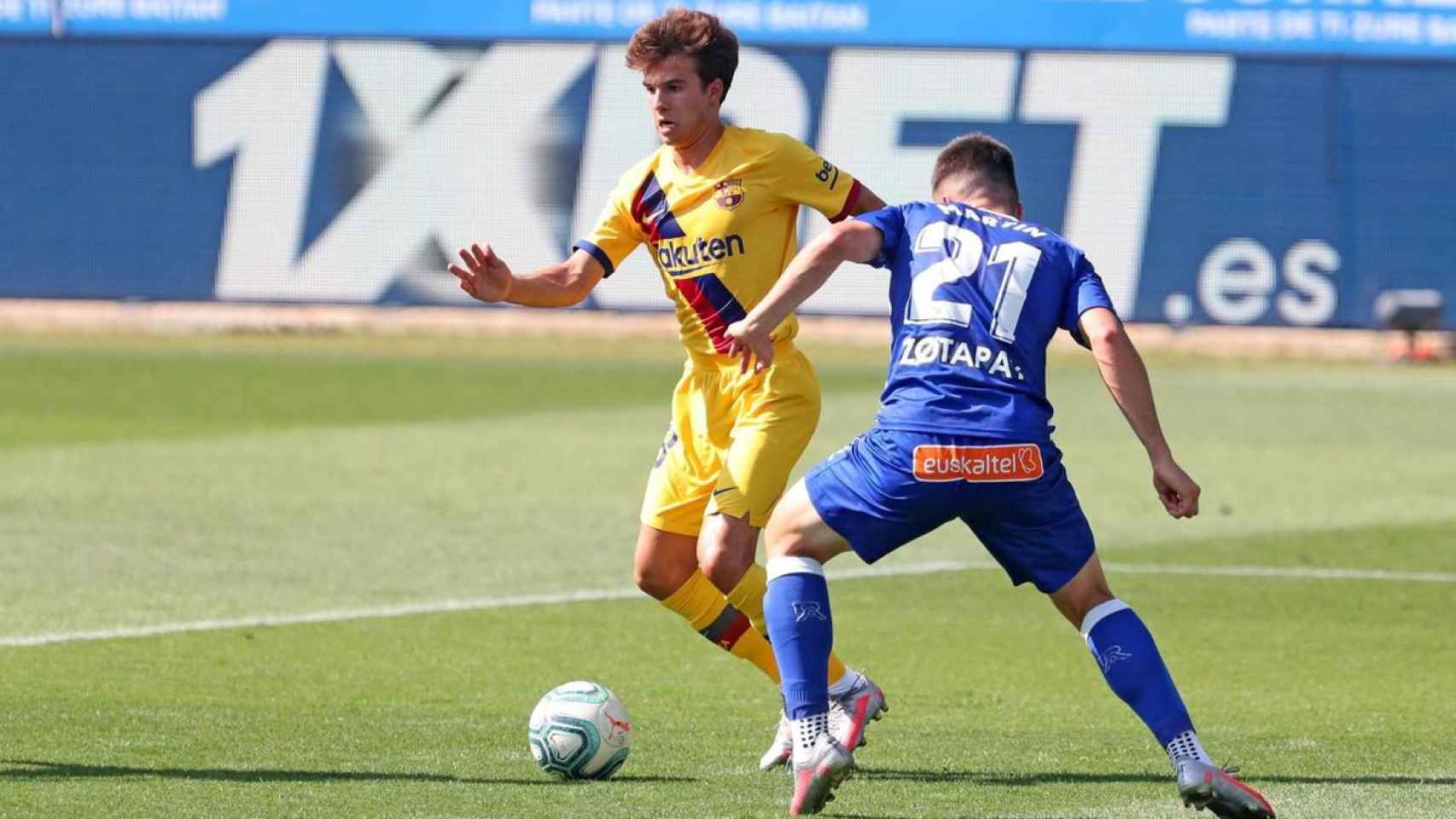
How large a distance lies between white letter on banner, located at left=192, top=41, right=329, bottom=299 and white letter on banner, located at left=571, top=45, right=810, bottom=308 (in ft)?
11.9

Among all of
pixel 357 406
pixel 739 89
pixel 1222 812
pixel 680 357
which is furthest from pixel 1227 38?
pixel 1222 812

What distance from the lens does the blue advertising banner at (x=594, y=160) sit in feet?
89.8

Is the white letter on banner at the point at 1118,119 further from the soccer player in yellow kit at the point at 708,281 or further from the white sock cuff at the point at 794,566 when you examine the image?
the white sock cuff at the point at 794,566

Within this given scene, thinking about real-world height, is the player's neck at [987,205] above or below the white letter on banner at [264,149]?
above

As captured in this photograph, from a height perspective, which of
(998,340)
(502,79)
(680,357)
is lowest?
(680,357)

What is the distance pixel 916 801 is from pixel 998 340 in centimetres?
128

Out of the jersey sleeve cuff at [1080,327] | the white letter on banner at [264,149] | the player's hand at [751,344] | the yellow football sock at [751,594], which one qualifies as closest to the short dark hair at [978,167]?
the jersey sleeve cuff at [1080,327]

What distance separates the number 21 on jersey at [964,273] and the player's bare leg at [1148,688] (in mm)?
724

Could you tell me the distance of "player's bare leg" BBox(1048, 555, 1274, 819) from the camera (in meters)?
6.15

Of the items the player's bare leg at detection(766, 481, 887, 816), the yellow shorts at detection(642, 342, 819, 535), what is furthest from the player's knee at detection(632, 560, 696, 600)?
the player's bare leg at detection(766, 481, 887, 816)

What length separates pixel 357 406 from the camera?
21.0 m

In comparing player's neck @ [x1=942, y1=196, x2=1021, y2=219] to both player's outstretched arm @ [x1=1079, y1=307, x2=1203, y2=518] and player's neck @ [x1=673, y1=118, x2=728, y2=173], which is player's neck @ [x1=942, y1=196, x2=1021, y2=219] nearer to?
player's outstretched arm @ [x1=1079, y1=307, x2=1203, y2=518]

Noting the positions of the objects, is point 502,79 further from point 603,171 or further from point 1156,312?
point 1156,312

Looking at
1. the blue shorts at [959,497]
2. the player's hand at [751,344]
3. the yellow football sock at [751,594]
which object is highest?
the player's hand at [751,344]
